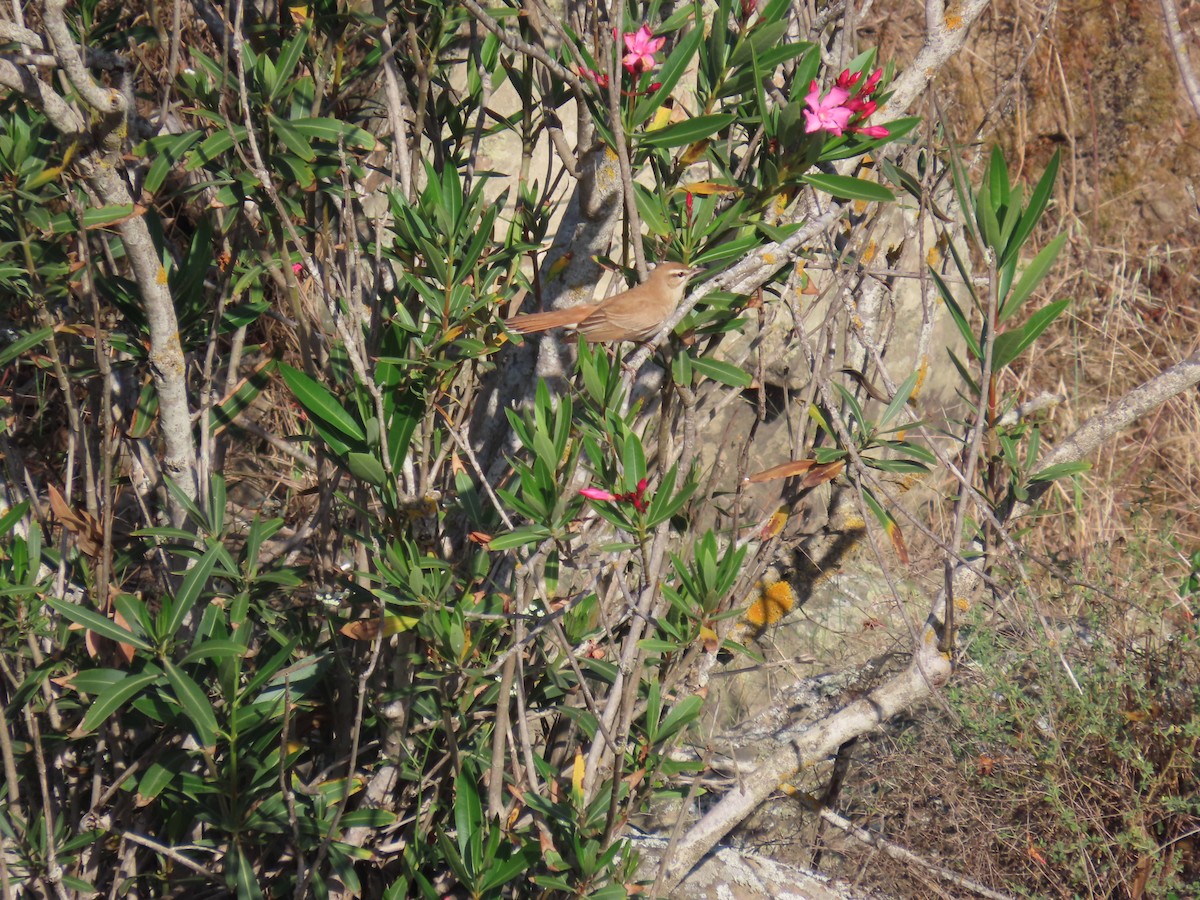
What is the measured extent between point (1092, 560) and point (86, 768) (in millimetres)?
3696

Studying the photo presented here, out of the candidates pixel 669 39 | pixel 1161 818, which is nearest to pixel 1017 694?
pixel 1161 818

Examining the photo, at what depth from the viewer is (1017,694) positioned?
3.11 m

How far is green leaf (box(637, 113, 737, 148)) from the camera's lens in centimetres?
191

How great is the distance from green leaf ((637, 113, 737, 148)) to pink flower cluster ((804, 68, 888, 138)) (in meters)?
0.17

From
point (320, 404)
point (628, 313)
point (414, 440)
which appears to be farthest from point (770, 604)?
point (320, 404)

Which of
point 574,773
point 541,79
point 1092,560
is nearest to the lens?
point 574,773

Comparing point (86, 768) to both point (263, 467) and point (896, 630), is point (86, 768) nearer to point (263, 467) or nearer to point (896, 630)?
point (263, 467)

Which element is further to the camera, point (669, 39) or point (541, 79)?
point (669, 39)

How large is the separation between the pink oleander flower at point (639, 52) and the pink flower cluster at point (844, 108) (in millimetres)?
301

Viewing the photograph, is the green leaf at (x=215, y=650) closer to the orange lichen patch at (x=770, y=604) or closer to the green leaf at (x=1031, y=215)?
the green leaf at (x=1031, y=215)

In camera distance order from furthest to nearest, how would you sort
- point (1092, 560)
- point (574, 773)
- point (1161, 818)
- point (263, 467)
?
point (1092, 560), point (263, 467), point (1161, 818), point (574, 773)

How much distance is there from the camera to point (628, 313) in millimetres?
2238

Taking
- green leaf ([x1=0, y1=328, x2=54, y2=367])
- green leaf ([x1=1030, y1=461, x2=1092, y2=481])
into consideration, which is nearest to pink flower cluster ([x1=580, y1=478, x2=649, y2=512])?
green leaf ([x1=1030, y1=461, x2=1092, y2=481])

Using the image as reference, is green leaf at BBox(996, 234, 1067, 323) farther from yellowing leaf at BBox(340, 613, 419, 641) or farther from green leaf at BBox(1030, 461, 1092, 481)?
yellowing leaf at BBox(340, 613, 419, 641)
